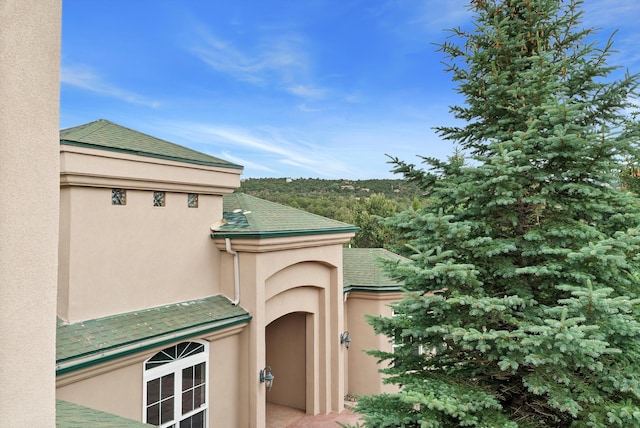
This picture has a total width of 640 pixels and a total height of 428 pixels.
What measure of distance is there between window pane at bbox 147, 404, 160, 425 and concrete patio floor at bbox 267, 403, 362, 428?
411cm

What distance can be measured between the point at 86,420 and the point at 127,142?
5.64 meters

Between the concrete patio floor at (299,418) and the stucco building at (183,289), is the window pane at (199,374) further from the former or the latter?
the concrete patio floor at (299,418)

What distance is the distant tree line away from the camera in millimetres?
39875

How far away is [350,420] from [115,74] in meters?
13.2

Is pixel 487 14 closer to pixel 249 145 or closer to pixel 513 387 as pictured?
pixel 513 387

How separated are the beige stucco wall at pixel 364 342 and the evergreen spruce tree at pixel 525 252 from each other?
7246 mm

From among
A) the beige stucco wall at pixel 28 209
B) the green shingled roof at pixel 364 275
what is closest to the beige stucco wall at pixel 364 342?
the green shingled roof at pixel 364 275

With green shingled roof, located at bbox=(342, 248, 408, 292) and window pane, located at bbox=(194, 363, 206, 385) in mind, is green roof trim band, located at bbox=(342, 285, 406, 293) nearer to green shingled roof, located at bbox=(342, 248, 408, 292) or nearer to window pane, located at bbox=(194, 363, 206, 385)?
green shingled roof, located at bbox=(342, 248, 408, 292)

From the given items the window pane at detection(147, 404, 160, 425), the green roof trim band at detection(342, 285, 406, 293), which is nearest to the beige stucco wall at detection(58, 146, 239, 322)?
the window pane at detection(147, 404, 160, 425)

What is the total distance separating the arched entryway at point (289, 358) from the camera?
12.1 m

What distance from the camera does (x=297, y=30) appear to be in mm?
14531

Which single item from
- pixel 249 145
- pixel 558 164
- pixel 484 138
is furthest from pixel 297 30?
pixel 249 145

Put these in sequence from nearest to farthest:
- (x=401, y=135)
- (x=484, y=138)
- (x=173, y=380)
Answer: (x=484, y=138) < (x=173, y=380) < (x=401, y=135)

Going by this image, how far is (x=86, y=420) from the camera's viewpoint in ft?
14.1
